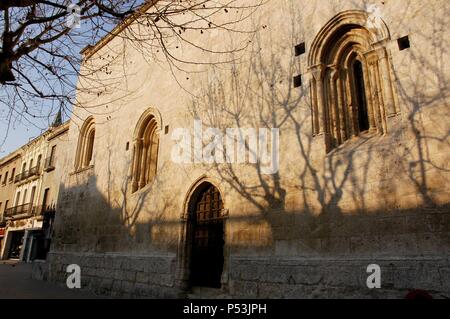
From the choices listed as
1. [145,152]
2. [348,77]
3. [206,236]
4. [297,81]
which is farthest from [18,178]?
[348,77]

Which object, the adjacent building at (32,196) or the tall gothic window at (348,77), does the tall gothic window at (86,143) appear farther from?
the tall gothic window at (348,77)

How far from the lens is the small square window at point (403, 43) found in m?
4.85

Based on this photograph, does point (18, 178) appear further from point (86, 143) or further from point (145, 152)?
point (145, 152)

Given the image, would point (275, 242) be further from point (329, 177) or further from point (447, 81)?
point (447, 81)

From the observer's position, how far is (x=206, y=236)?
23.3 ft

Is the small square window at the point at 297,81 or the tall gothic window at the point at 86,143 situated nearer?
the small square window at the point at 297,81

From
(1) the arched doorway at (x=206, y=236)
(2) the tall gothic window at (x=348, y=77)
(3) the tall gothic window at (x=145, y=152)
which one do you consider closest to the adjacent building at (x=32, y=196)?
(3) the tall gothic window at (x=145, y=152)

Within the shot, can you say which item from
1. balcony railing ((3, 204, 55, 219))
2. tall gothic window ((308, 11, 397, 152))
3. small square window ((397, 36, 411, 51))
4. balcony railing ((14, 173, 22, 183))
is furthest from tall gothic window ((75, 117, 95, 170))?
balcony railing ((14, 173, 22, 183))

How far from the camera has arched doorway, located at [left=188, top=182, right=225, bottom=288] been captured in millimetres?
6750

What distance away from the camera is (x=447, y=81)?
432 centimetres

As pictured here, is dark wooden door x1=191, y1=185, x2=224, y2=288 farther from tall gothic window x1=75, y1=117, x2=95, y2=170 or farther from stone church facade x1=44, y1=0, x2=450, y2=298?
tall gothic window x1=75, y1=117, x2=95, y2=170

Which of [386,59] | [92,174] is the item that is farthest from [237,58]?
[92,174]

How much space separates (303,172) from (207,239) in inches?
105

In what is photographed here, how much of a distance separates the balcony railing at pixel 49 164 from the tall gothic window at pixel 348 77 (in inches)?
863
